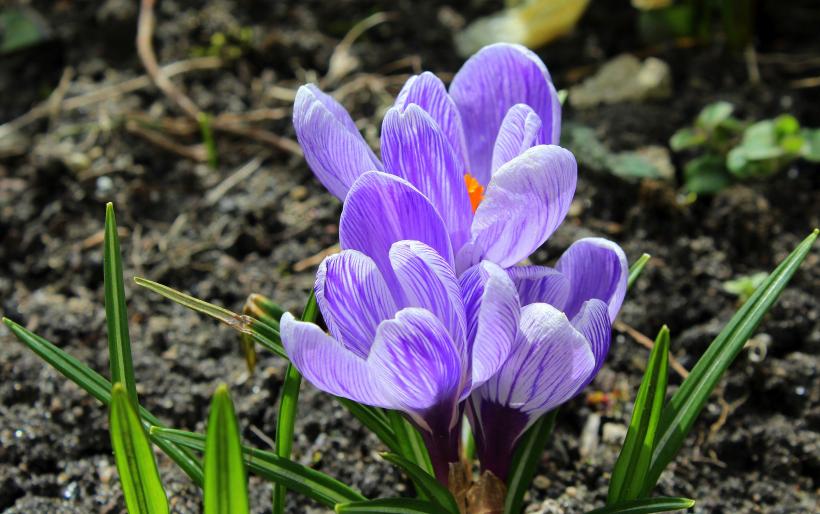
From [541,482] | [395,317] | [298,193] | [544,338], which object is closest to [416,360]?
[395,317]

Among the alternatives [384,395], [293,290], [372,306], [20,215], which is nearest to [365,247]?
[372,306]

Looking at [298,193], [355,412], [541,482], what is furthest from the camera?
[298,193]

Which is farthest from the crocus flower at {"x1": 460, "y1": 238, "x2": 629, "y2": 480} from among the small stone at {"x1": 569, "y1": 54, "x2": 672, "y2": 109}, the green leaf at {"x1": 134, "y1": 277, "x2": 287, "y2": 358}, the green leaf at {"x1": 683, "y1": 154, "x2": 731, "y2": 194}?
the small stone at {"x1": 569, "y1": 54, "x2": 672, "y2": 109}

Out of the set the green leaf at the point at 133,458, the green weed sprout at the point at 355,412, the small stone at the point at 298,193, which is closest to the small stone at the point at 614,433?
the green weed sprout at the point at 355,412

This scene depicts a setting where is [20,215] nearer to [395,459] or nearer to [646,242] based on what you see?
[395,459]

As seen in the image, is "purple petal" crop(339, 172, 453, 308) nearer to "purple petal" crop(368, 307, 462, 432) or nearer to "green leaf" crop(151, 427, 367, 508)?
"purple petal" crop(368, 307, 462, 432)

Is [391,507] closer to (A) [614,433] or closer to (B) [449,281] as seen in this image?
(B) [449,281]

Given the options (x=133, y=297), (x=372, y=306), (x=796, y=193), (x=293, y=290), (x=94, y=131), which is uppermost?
(x=94, y=131)
